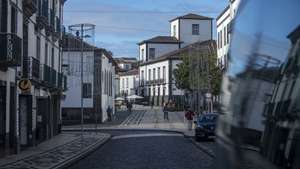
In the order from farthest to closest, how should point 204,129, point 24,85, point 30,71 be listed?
point 204,129
point 30,71
point 24,85

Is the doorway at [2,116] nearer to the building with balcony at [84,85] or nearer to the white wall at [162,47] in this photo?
the building with balcony at [84,85]

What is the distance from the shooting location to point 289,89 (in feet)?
7.97

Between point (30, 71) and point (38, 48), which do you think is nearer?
point (30, 71)

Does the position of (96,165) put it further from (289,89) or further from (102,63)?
(102,63)

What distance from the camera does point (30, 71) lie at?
30.1 metres

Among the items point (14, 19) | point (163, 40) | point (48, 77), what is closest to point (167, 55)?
point (163, 40)

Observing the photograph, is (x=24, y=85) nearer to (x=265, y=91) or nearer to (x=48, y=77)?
(x=48, y=77)

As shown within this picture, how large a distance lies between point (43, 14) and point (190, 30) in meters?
77.1

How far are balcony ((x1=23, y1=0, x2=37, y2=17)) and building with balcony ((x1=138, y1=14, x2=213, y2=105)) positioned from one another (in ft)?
228

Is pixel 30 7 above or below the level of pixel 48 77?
above

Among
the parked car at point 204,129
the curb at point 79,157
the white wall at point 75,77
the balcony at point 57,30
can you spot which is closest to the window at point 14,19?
the curb at point 79,157

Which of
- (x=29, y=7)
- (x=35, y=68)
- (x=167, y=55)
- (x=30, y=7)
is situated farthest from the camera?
(x=167, y=55)

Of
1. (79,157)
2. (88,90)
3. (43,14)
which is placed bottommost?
(79,157)

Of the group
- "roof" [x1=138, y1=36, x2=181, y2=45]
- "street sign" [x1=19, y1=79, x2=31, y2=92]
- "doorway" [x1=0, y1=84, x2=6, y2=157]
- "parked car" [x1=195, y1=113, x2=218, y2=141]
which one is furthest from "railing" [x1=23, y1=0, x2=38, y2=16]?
"roof" [x1=138, y1=36, x2=181, y2=45]
